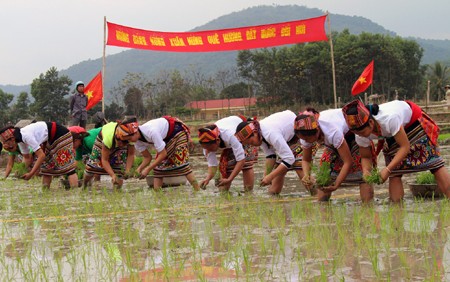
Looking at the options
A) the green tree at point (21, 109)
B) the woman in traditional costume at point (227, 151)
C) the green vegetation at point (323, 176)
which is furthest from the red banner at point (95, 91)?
the green tree at point (21, 109)

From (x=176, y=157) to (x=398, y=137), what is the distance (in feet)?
11.7

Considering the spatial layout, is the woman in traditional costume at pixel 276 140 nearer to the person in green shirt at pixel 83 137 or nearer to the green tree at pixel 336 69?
the person in green shirt at pixel 83 137

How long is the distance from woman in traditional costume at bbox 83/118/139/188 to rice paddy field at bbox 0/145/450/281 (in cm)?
116

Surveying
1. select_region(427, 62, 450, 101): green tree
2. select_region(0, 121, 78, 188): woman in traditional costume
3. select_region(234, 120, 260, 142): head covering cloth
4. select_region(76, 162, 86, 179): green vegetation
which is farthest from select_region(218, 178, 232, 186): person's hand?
select_region(427, 62, 450, 101): green tree

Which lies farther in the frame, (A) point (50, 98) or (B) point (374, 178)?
(A) point (50, 98)

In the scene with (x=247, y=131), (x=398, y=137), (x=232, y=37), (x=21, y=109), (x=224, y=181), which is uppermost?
(x=232, y=37)

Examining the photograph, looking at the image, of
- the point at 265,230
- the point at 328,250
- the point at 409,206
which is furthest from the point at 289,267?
the point at 409,206

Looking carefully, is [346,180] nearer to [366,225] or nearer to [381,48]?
[366,225]

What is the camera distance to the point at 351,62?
4744 cm

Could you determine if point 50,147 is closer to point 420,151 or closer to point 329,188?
point 329,188

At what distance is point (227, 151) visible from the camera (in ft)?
23.6

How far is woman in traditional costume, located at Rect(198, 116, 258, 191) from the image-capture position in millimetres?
6547

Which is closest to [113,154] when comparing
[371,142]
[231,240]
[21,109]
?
[371,142]

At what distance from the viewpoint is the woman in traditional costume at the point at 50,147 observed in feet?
25.0
